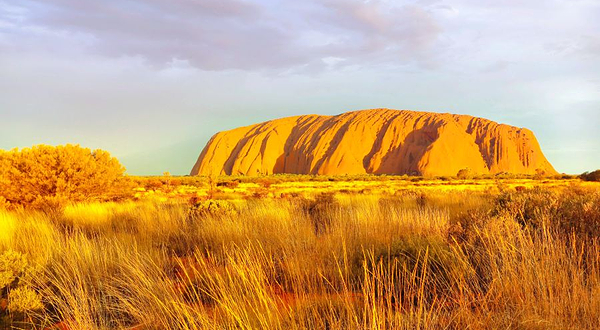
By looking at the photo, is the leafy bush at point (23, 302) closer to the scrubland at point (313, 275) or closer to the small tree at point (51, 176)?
the scrubland at point (313, 275)

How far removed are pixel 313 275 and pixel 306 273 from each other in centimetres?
13

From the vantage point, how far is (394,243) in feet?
15.3

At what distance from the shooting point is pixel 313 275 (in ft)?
11.8

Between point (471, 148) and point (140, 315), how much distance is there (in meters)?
87.2

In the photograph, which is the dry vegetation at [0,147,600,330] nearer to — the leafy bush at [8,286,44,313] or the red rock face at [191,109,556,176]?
the leafy bush at [8,286,44,313]

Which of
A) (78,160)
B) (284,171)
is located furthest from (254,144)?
(78,160)

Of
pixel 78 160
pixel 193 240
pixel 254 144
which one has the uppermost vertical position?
pixel 254 144

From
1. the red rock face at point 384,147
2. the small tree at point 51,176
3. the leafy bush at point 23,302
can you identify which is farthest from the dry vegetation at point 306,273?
the red rock face at point 384,147

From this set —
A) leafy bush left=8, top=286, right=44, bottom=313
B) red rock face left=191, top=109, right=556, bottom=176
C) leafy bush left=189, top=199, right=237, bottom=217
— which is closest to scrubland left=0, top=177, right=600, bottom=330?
leafy bush left=8, top=286, right=44, bottom=313

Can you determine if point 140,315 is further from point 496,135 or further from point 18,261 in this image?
point 496,135

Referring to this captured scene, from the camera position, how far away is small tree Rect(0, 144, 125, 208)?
1140 cm

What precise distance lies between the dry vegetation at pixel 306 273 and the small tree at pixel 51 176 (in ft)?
8.39

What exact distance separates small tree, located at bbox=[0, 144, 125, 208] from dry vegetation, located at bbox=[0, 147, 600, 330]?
2557mm

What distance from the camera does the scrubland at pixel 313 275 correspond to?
2.62 m
